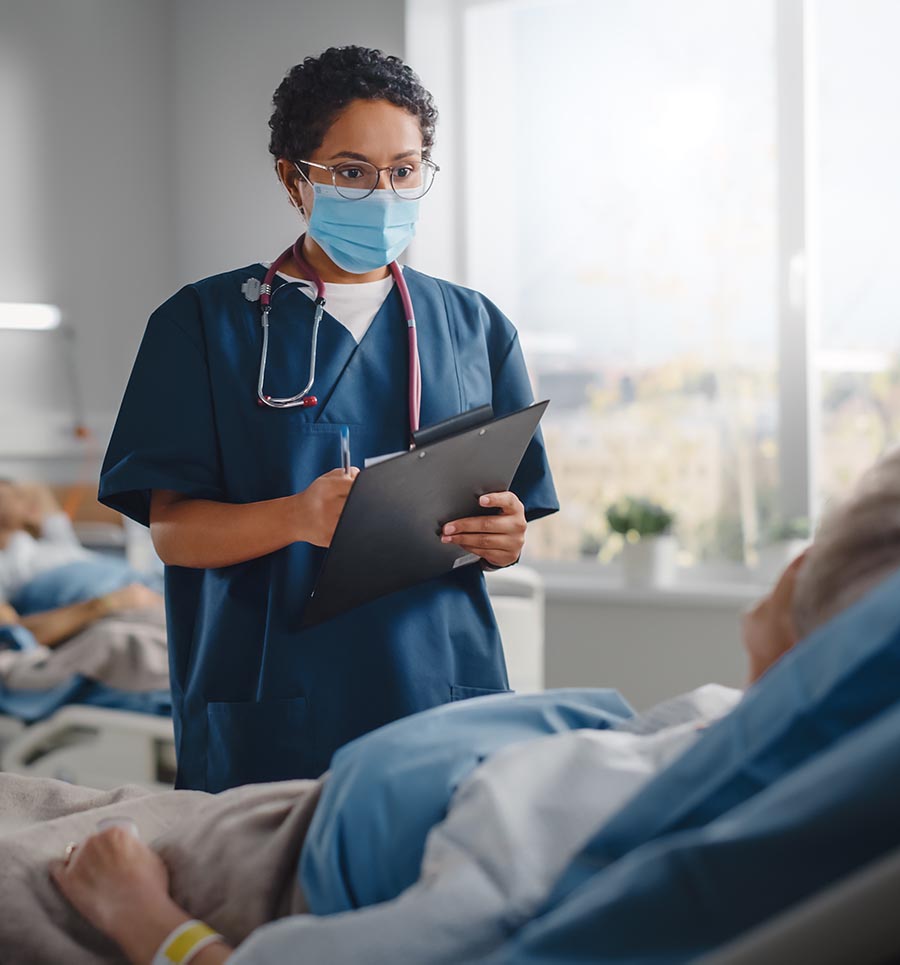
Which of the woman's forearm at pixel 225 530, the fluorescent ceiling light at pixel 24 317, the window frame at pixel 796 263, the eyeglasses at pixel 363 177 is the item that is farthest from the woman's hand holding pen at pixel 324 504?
the fluorescent ceiling light at pixel 24 317

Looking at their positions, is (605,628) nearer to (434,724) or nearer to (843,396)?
(843,396)

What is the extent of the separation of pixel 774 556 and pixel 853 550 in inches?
92.4

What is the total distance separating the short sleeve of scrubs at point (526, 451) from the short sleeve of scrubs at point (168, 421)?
15.1 inches

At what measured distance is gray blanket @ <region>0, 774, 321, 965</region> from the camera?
891 millimetres

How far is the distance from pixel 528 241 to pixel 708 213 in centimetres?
59

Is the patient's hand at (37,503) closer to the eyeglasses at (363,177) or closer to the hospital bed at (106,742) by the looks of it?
the hospital bed at (106,742)

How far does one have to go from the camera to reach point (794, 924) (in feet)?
1.72

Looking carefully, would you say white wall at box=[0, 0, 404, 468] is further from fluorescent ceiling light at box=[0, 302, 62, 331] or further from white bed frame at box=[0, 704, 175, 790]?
white bed frame at box=[0, 704, 175, 790]

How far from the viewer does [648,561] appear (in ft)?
10.3

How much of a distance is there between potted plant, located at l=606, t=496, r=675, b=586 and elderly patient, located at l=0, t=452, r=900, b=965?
2113 mm

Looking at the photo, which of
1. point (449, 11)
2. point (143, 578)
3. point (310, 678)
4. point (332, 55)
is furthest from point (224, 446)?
point (449, 11)

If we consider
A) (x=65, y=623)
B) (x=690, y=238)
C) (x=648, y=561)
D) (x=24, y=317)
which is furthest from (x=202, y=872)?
(x=24, y=317)

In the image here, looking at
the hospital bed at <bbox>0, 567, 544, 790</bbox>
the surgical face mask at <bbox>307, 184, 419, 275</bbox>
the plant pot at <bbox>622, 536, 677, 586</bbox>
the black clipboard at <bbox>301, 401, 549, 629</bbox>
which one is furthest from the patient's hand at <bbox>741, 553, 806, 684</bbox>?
the plant pot at <bbox>622, 536, 677, 586</bbox>

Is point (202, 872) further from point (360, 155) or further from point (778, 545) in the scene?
point (778, 545)
